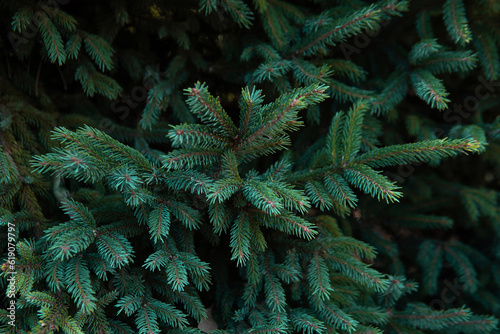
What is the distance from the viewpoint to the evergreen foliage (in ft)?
3.78

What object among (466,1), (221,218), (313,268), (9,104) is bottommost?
(313,268)

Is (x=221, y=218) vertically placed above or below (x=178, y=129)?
below

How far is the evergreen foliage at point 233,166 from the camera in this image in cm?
115

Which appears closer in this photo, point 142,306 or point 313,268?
point 142,306

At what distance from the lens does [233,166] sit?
1.16 meters

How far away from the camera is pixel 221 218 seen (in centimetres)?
121

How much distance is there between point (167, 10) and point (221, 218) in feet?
3.66

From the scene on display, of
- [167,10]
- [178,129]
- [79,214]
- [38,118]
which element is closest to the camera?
[178,129]

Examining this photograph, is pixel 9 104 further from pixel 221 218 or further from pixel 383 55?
pixel 383 55

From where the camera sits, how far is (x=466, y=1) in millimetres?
1847

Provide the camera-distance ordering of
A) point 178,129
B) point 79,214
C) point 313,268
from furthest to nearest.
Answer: point 313,268, point 79,214, point 178,129

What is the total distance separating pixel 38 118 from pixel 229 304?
3.73 feet

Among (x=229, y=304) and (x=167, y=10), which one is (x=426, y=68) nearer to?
(x=167, y=10)

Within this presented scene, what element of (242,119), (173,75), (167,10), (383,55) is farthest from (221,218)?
(383,55)
